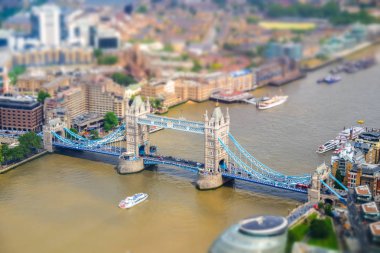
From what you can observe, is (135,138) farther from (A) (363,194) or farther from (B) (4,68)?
(B) (4,68)

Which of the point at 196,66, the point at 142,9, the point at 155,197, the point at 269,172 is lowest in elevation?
the point at 155,197

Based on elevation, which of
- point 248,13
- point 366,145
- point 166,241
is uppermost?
point 248,13

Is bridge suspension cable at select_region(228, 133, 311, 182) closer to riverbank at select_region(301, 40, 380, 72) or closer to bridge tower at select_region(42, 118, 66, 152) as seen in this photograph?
bridge tower at select_region(42, 118, 66, 152)

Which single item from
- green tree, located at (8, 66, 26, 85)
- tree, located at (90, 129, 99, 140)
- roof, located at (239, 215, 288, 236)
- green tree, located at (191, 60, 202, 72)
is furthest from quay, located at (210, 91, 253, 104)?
roof, located at (239, 215, 288, 236)

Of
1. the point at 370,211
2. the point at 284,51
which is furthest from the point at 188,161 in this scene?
the point at 284,51

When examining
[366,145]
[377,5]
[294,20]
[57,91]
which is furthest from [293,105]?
[377,5]

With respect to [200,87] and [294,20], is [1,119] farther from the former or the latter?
[294,20]
